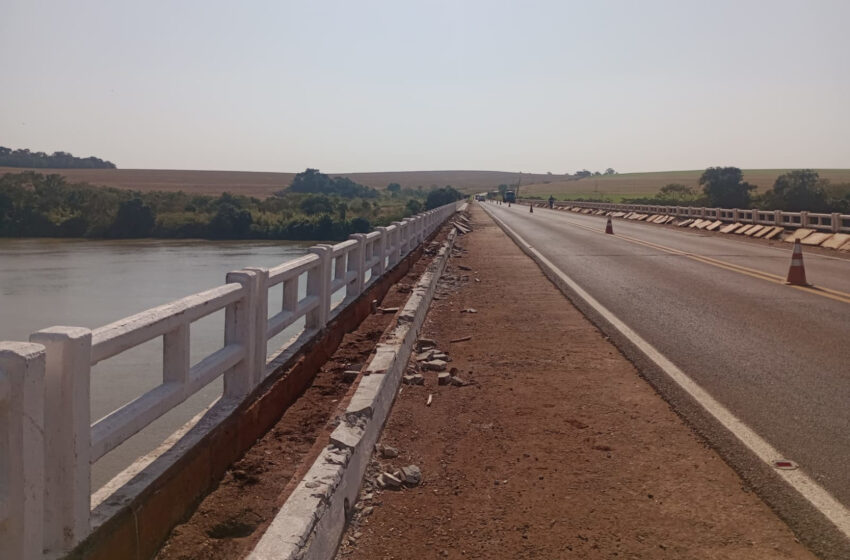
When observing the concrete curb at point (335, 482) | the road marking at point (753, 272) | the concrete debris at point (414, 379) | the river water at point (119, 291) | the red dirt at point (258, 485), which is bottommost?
the river water at point (119, 291)

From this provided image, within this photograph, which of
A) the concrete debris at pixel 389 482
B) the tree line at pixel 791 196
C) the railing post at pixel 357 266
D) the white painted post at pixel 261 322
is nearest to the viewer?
the concrete debris at pixel 389 482

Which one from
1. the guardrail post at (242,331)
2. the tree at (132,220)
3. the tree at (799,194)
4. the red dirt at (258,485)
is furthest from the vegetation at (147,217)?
the guardrail post at (242,331)

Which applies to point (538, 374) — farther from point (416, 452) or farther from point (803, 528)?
point (803, 528)

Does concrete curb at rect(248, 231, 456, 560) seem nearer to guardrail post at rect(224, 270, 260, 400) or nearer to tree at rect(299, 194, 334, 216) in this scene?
guardrail post at rect(224, 270, 260, 400)

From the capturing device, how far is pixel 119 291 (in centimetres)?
3184

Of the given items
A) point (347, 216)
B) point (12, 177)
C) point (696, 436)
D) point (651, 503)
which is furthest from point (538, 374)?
point (12, 177)

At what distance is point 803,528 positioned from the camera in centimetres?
386

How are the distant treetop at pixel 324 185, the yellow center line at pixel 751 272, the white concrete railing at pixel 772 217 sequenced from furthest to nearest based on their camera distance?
the distant treetop at pixel 324 185, the white concrete railing at pixel 772 217, the yellow center line at pixel 751 272

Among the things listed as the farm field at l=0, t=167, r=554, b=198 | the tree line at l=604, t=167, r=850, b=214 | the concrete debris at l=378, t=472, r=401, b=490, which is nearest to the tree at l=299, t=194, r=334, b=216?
the tree line at l=604, t=167, r=850, b=214

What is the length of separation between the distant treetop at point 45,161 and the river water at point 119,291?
366 feet

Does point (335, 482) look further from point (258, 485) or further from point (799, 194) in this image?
point (799, 194)

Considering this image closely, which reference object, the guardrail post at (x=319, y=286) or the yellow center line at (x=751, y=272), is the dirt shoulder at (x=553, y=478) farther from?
the yellow center line at (x=751, y=272)

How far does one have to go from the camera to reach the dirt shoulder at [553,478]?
3746 millimetres

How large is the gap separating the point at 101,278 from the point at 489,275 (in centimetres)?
2485
